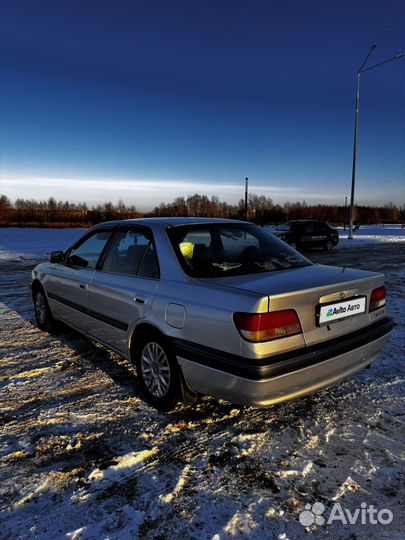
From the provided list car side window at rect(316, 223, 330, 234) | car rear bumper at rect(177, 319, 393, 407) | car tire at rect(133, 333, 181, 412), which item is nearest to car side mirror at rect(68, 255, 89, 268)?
car tire at rect(133, 333, 181, 412)

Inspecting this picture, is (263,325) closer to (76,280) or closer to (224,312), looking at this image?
(224,312)

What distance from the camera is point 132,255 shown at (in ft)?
11.9

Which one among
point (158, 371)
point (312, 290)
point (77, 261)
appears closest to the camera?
point (312, 290)

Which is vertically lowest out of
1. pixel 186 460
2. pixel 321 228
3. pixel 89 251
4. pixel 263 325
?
pixel 186 460

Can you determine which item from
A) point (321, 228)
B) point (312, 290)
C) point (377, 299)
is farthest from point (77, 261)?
point (321, 228)

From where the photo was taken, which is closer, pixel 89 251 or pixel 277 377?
pixel 277 377

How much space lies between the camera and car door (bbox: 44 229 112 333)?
413cm

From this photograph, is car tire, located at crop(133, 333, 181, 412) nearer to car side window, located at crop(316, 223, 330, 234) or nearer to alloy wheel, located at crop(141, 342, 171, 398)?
alloy wheel, located at crop(141, 342, 171, 398)

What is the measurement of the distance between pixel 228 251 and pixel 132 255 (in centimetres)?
93

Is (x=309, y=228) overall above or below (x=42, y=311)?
above

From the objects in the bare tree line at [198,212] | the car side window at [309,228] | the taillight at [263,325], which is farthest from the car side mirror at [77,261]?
the bare tree line at [198,212]

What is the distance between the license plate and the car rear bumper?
19cm

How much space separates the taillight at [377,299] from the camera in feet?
10.3

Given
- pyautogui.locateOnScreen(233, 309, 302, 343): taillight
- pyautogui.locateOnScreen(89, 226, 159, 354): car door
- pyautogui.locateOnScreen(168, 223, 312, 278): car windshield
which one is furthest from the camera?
pyautogui.locateOnScreen(89, 226, 159, 354): car door
